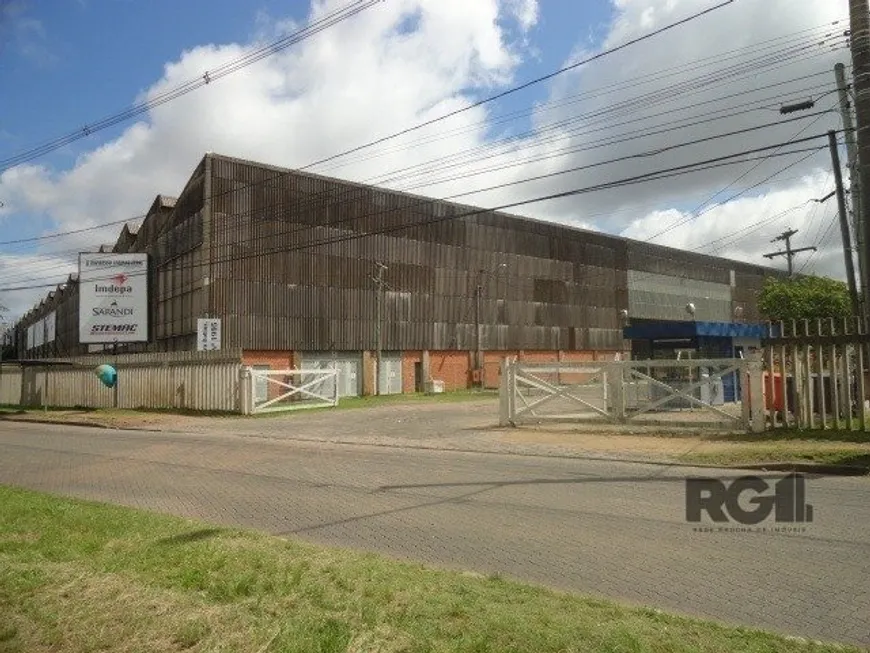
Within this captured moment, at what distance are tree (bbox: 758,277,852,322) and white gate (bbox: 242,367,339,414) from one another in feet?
123

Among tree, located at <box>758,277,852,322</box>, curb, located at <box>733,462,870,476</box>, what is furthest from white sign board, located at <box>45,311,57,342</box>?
curb, located at <box>733,462,870,476</box>

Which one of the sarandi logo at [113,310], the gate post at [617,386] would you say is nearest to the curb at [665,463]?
the gate post at [617,386]

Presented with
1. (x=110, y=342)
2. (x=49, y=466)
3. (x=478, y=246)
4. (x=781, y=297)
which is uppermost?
(x=478, y=246)

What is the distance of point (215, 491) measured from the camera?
32.0 ft

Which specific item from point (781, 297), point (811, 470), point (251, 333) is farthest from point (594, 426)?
point (781, 297)

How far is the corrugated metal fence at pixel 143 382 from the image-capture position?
24922 mm

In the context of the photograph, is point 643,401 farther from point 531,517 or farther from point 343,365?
point 343,365

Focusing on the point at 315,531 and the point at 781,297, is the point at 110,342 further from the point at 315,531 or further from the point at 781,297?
the point at 781,297

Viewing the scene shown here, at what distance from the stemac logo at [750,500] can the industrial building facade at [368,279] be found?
19.3m

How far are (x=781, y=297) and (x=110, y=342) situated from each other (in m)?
47.6

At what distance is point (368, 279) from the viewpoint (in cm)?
4212

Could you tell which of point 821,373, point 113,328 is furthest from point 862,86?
point 113,328

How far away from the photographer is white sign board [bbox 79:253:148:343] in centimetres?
3972

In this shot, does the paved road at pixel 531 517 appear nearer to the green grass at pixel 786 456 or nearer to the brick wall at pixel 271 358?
the green grass at pixel 786 456
